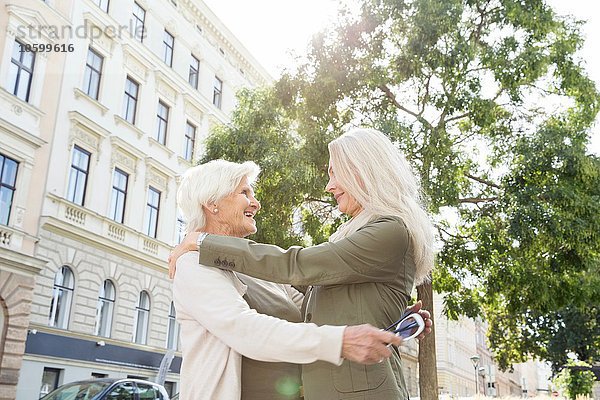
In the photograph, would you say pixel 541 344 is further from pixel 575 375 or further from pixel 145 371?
pixel 145 371

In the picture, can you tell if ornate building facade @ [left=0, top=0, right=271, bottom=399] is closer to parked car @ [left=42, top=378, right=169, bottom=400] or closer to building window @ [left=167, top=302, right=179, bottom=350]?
building window @ [left=167, top=302, right=179, bottom=350]

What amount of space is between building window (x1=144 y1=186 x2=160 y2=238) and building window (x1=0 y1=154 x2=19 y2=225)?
246 inches

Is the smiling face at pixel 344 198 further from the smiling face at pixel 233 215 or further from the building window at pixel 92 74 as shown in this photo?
the building window at pixel 92 74

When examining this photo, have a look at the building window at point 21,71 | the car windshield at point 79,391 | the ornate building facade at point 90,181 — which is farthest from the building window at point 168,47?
the car windshield at point 79,391

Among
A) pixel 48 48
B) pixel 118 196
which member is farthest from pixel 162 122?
pixel 48 48

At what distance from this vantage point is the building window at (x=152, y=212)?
22.8 m

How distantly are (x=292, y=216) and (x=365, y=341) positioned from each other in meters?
11.8

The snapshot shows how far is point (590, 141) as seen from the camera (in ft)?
38.8

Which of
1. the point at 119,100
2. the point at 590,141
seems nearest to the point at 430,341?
the point at 590,141

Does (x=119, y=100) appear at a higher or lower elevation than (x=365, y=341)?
higher

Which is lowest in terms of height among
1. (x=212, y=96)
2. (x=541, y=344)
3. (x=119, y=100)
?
(x=541, y=344)

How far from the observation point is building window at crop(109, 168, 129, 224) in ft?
68.8

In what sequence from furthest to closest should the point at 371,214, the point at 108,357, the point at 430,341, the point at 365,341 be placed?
the point at 108,357
the point at 430,341
the point at 371,214
the point at 365,341

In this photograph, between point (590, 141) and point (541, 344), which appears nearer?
point (590, 141)
